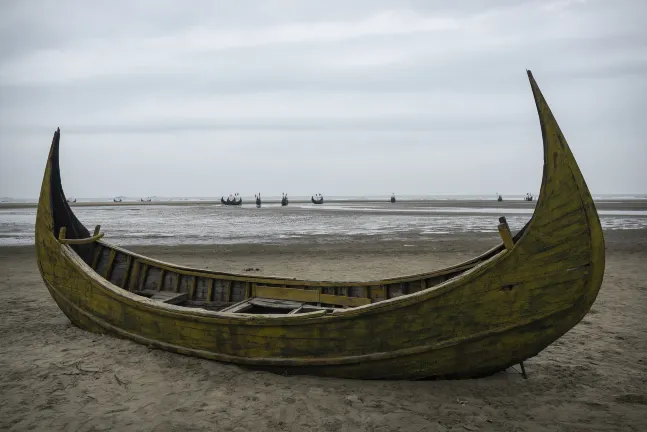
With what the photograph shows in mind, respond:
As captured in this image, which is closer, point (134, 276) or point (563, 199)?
point (563, 199)

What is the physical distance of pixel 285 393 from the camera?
4242 millimetres

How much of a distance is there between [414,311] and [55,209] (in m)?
6.37

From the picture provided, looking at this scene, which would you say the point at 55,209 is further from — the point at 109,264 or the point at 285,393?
the point at 285,393

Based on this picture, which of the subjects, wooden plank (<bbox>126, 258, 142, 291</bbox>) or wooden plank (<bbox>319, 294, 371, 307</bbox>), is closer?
wooden plank (<bbox>319, 294, 371, 307</bbox>)

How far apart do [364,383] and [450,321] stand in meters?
1.19

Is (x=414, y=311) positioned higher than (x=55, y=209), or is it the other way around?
(x=55, y=209)

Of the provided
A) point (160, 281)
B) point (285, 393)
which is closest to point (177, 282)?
point (160, 281)

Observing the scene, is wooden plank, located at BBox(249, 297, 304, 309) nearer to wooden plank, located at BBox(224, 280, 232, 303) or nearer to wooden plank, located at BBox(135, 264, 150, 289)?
wooden plank, located at BBox(224, 280, 232, 303)

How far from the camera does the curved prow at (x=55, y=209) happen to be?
624 cm

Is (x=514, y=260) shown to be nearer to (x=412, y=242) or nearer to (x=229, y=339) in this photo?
(x=229, y=339)

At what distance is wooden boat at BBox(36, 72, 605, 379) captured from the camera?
3547 mm

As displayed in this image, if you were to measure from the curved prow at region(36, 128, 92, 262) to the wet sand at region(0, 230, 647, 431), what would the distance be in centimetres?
153

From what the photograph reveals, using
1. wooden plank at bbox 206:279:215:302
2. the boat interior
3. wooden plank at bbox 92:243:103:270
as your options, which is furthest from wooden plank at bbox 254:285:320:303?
wooden plank at bbox 92:243:103:270

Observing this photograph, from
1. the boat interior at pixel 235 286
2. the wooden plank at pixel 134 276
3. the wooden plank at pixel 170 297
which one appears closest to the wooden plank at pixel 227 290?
the boat interior at pixel 235 286
